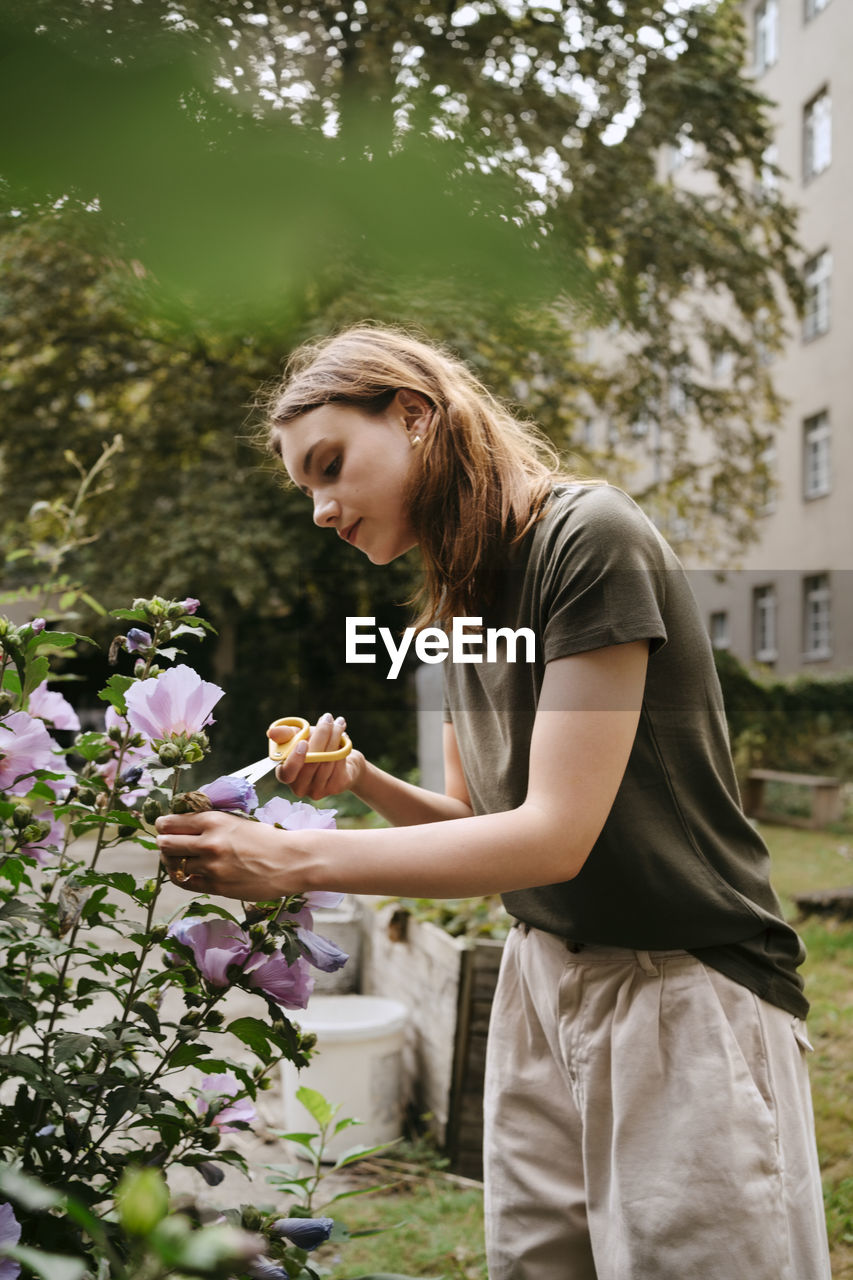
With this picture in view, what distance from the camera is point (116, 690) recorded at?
980mm

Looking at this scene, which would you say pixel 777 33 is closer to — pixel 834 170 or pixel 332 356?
pixel 834 170

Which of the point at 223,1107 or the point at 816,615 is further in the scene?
the point at 816,615

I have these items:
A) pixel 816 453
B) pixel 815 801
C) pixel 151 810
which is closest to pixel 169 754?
pixel 151 810

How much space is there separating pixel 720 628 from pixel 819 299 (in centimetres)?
665

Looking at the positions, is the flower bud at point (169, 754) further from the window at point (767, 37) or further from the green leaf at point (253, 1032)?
the window at point (767, 37)

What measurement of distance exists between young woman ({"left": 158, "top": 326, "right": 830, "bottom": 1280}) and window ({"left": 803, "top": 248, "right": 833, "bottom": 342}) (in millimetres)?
15308

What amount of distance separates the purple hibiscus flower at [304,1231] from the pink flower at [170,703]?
49 centimetres

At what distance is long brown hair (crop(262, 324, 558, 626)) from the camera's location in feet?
3.67

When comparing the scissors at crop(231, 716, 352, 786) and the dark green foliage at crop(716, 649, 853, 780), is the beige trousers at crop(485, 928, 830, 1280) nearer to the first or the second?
the scissors at crop(231, 716, 352, 786)

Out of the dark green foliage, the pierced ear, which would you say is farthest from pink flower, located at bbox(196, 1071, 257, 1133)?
the dark green foliage

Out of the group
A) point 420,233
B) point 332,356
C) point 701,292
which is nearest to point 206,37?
point 420,233

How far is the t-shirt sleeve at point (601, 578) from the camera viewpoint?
94cm

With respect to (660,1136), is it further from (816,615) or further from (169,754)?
(816,615)

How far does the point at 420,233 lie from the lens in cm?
59
